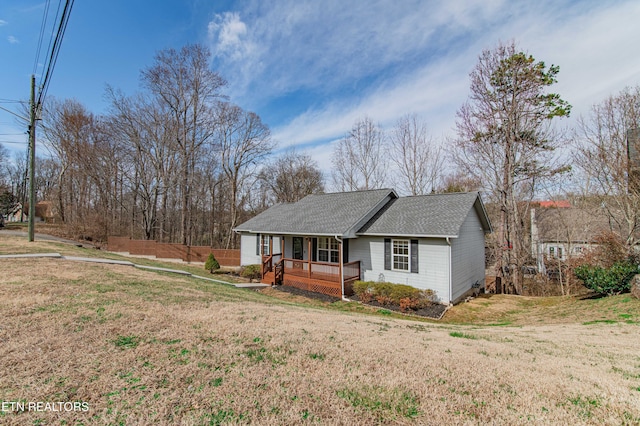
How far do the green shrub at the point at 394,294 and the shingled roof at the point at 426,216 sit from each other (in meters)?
2.33

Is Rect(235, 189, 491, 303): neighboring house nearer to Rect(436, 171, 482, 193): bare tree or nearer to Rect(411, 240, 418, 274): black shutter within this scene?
Rect(411, 240, 418, 274): black shutter

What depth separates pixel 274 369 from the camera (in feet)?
11.5

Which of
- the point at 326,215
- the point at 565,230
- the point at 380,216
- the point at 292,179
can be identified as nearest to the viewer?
the point at 380,216

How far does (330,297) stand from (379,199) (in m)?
6.08

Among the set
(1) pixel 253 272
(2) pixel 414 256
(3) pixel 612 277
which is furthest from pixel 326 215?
(3) pixel 612 277

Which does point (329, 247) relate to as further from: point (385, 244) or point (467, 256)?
point (467, 256)

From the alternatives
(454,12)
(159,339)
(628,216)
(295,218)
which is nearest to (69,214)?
(295,218)

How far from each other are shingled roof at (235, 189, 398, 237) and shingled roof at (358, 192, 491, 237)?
622mm

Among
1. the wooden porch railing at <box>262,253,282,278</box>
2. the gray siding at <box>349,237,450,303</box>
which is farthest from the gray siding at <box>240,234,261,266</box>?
the gray siding at <box>349,237,450,303</box>

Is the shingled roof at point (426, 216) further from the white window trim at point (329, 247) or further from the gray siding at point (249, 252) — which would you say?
the gray siding at point (249, 252)

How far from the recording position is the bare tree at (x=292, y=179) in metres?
36.3

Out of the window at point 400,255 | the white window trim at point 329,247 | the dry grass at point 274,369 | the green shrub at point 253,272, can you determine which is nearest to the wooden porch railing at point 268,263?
the green shrub at point 253,272

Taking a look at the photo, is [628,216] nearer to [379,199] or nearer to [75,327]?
[379,199]

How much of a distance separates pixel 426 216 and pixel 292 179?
25.3 meters
